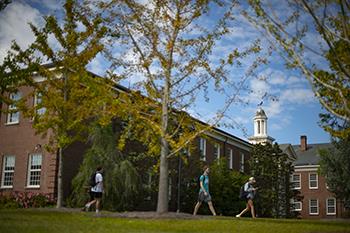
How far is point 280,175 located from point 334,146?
4576 millimetres

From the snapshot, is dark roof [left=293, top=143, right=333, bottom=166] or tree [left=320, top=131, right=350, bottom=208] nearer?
tree [left=320, top=131, right=350, bottom=208]

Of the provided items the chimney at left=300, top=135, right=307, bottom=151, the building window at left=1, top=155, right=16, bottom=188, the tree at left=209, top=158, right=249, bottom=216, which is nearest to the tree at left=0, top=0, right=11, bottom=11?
the building window at left=1, top=155, right=16, bottom=188

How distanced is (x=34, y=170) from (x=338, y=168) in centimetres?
2042

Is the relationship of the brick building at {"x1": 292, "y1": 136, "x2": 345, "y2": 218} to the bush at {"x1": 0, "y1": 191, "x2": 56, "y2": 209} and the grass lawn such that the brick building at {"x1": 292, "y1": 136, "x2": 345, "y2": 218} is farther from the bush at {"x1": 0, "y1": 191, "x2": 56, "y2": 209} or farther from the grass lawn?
the grass lawn

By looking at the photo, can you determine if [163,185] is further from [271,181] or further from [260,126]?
[260,126]

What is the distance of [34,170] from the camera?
26.0 m

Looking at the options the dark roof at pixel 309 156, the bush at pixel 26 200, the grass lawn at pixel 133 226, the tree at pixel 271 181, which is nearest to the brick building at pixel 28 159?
the bush at pixel 26 200

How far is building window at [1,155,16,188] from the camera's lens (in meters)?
26.8

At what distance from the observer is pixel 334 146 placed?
3300 centimetres

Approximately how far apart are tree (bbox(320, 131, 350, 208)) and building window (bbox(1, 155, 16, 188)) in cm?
2026

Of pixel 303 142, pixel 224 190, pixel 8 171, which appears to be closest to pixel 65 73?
pixel 8 171

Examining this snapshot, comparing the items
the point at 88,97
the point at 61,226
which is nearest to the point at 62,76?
the point at 88,97

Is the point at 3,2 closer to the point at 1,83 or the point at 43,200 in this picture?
the point at 1,83

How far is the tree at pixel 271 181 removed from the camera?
111 feet
